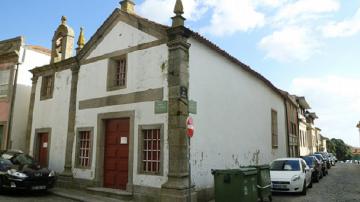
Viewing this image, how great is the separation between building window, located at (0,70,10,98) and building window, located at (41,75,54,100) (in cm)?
380

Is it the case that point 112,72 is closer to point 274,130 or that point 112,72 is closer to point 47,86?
point 47,86

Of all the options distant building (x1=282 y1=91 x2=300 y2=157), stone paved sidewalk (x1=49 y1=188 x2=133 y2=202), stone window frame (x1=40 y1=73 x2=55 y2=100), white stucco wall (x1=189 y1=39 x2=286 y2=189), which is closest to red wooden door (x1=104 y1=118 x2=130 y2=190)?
stone paved sidewalk (x1=49 y1=188 x2=133 y2=202)

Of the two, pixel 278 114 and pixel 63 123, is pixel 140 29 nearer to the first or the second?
pixel 63 123

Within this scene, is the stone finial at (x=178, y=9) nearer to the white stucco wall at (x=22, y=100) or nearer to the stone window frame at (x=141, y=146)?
the stone window frame at (x=141, y=146)

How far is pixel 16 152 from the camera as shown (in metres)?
12.4

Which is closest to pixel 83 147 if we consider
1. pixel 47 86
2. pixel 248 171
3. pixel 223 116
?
pixel 47 86

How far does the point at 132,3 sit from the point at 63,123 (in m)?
5.96

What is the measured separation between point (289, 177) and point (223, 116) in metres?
3.41

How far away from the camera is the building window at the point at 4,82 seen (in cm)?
1791

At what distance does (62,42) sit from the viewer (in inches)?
649

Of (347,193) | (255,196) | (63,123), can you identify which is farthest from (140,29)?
(347,193)

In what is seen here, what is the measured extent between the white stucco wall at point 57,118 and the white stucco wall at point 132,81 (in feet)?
3.60

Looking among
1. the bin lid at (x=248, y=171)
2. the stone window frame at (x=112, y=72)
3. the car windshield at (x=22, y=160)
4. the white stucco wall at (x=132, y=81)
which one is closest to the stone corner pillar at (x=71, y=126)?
the white stucco wall at (x=132, y=81)

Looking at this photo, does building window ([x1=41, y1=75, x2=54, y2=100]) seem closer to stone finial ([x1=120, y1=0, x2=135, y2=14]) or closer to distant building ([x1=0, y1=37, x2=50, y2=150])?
distant building ([x1=0, y1=37, x2=50, y2=150])
